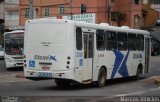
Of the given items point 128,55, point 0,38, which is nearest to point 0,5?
point 0,38

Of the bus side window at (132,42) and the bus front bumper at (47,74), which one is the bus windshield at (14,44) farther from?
the bus front bumper at (47,74)

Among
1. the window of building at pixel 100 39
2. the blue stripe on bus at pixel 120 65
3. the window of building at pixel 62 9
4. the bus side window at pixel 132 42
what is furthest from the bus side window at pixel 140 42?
the window of building at pixel 62 9

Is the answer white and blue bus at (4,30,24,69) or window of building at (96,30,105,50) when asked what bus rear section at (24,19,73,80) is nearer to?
window of building at (96,30,105,50)

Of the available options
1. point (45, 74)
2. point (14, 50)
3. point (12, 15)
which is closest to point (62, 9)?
point (12, 15)

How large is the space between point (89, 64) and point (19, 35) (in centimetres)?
1681

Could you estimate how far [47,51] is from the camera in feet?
66.7

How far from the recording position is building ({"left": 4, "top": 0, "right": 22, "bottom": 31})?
7512 centimetres

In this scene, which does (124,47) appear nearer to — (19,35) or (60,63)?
(60,63)

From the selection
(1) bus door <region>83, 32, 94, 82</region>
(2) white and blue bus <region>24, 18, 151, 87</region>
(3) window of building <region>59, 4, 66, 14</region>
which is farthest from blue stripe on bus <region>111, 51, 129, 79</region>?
(3) window of building <region>59, 4, 66, 14</region>

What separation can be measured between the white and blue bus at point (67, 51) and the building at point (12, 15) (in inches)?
2058

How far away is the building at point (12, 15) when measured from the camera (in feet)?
246

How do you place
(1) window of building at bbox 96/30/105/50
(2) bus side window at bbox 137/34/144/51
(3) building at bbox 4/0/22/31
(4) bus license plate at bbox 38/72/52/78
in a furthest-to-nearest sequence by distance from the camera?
(3) building at bbox 4/0/22/31
(2) bus side window at bbox 137/34/144/51
(1) window of building at bbox 96/30/105/50
(4) bus license plate at bbox 38/72/52/78

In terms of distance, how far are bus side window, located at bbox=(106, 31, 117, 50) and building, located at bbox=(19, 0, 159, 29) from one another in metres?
39.1

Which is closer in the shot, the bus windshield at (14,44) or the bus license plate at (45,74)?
the bus license plate at (45,74)
